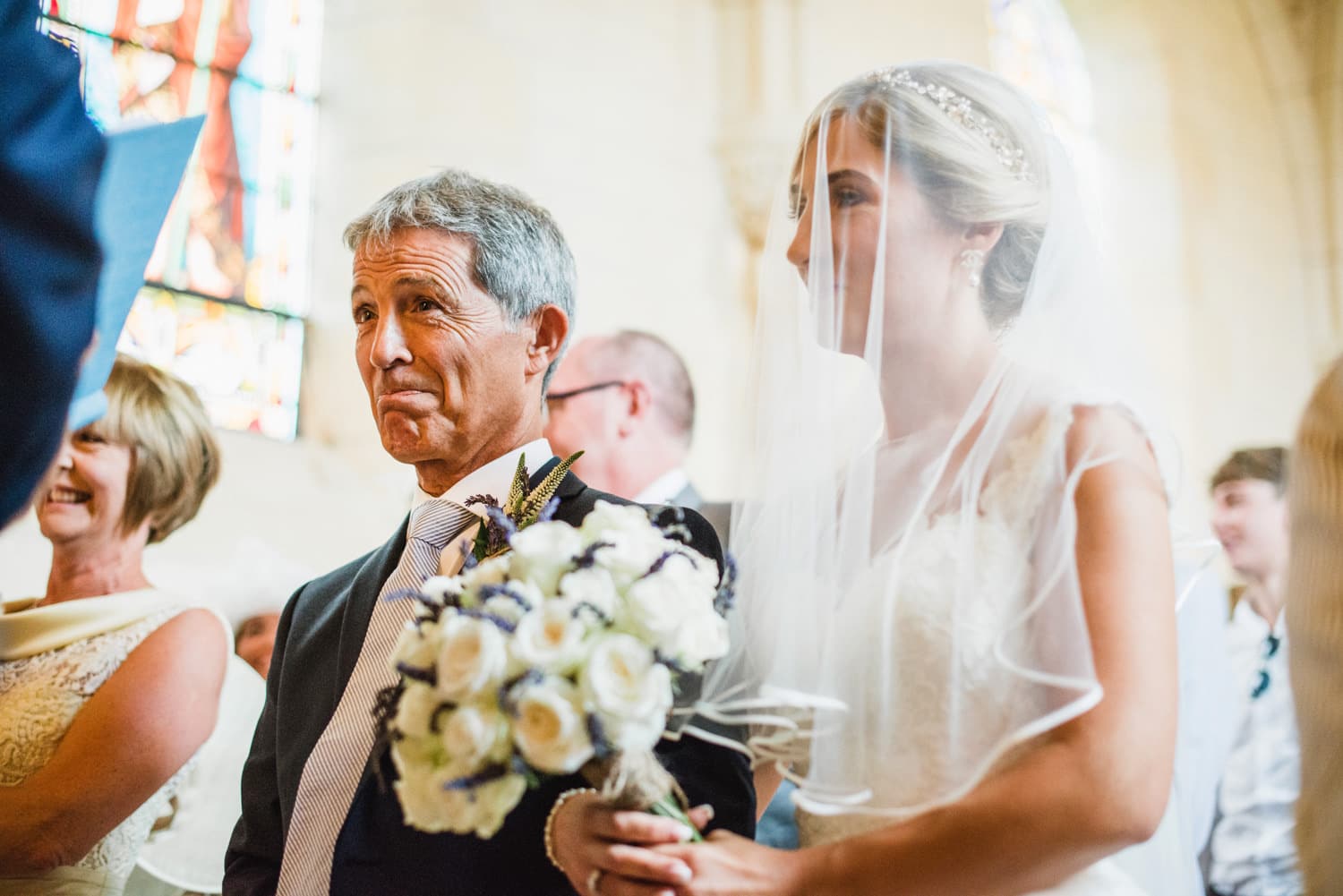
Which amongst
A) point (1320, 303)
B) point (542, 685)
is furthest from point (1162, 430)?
point (1320, 303)

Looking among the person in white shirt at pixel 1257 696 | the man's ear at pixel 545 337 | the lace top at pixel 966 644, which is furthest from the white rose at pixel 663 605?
the person in white shirt at pixel 1257 696

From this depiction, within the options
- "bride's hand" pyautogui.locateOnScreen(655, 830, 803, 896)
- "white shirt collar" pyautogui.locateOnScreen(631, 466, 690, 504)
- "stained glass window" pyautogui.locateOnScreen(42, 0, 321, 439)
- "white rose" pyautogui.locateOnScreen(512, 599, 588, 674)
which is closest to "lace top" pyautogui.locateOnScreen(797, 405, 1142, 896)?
"bride's hand" pyautogui.locateOnScreen(655, 830, 803, 896)

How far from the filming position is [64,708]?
276cm

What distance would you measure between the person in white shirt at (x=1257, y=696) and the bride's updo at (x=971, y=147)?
140 centimetres

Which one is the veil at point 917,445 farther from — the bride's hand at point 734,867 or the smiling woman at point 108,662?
the smiling woman at point 108,662

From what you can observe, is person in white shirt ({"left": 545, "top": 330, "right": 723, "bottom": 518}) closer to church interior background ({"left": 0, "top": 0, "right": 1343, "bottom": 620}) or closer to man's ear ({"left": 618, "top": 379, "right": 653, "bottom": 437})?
man's ear ({"left": 618, "top": 379, "right": 653, "bottom": 437})

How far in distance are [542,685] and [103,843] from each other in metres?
1.82

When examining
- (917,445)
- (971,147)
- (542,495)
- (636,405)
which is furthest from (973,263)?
(636,405)

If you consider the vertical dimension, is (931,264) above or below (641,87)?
below

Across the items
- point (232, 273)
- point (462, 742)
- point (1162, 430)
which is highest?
point (232, 273)

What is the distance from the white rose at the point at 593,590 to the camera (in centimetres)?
152

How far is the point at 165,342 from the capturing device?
559 cm

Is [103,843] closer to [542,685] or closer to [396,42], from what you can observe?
[542,685]

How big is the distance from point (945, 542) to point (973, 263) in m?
0.52
